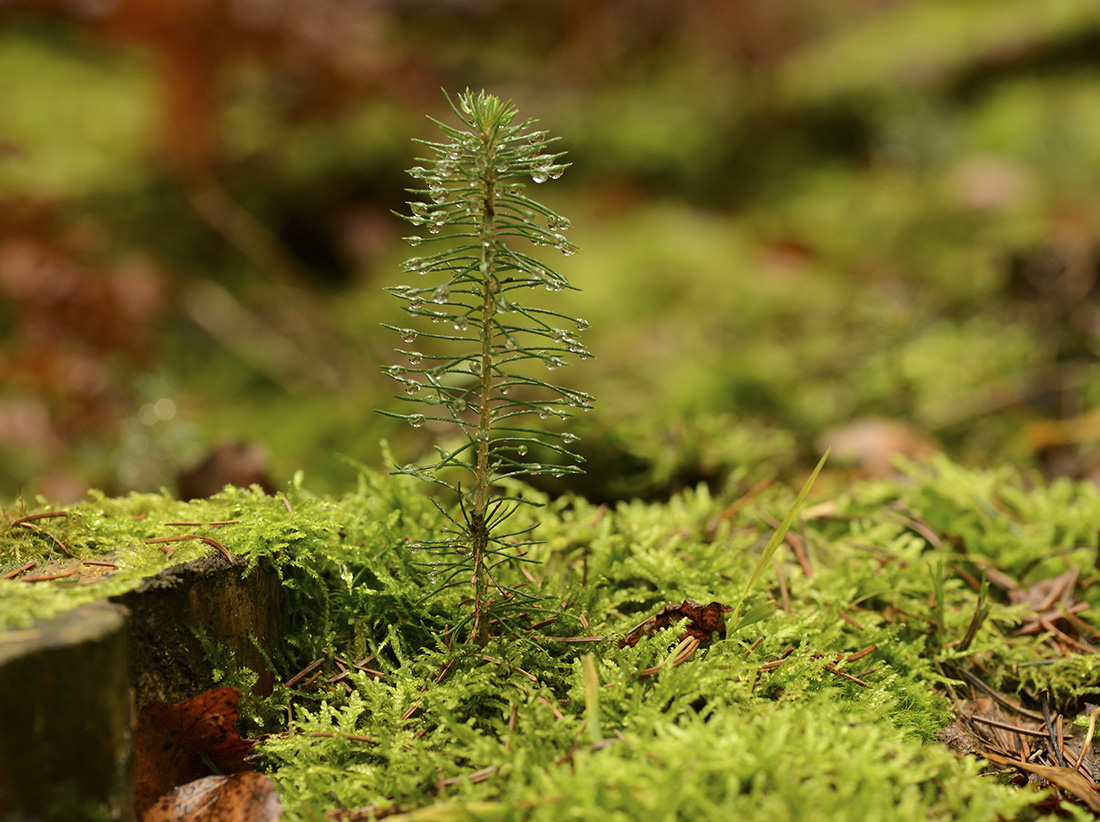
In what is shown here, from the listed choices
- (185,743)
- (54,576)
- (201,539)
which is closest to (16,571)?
(54,576)

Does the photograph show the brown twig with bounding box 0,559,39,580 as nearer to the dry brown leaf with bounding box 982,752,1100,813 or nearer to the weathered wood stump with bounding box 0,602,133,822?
the weathered wood stump with bounding box 0,602,133,822

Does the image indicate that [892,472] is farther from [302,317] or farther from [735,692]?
[302,317]

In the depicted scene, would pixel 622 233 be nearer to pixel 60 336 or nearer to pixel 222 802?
pixel 60 336

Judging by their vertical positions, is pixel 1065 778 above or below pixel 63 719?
below

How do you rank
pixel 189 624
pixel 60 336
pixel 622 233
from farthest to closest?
pixel 622 233 < pixel 60 336 < pixel 189 624

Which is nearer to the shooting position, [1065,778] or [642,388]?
[1065,778]

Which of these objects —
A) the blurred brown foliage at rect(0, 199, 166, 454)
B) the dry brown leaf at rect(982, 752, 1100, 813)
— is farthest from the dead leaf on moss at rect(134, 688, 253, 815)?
the blurred brown foliage at rect(0, 199, 166, 454)

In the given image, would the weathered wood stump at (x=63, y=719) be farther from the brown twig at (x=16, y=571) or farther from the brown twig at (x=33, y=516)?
the brown twig at (x=33, y=516)
